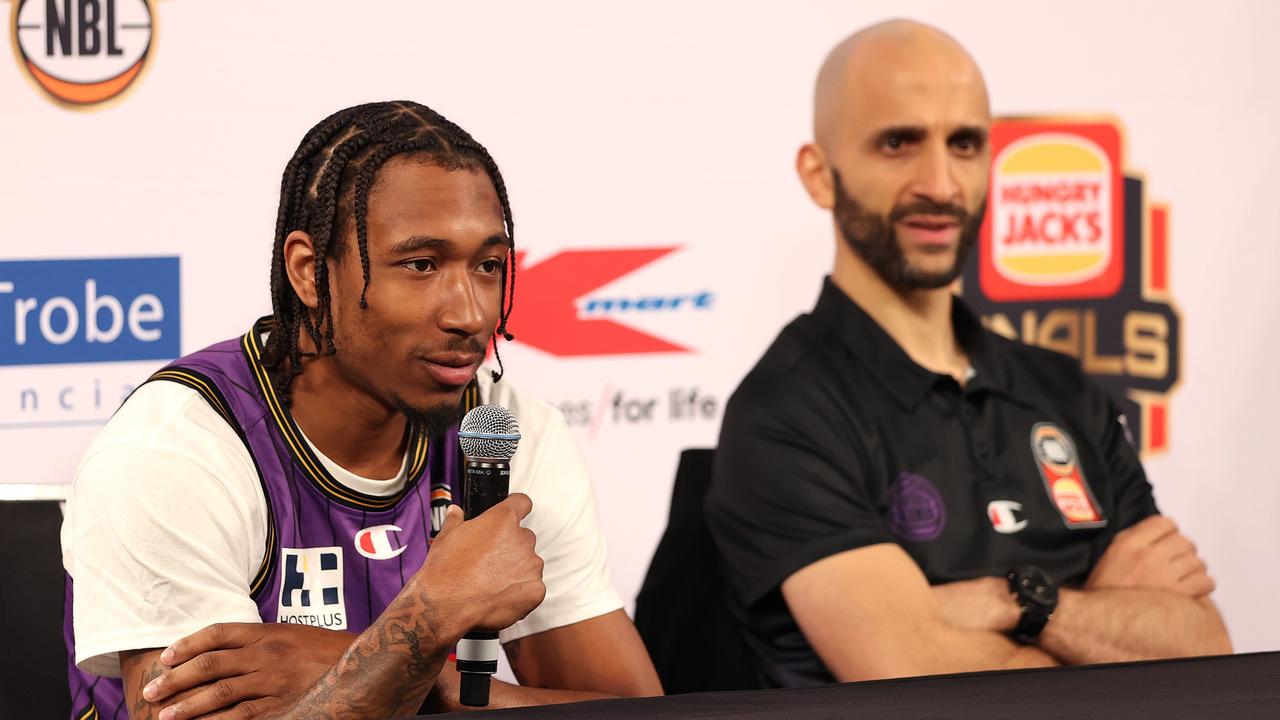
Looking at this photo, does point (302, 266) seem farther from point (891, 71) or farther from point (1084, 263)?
point (1084, 263)

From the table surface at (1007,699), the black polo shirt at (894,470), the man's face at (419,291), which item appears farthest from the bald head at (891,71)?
the table surface at (1007,699)

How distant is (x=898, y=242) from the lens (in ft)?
8.51

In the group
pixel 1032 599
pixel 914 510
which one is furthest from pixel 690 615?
pixel 1032 599

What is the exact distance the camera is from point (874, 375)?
98.6 inches

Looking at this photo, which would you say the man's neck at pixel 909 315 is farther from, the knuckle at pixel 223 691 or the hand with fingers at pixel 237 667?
the knuckle at pixel 223 691

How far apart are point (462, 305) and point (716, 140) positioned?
4.06 ft

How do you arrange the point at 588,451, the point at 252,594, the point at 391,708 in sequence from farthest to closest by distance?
the point at 588,451 < the point at 252,594 < the point at 391,708

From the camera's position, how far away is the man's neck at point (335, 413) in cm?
182

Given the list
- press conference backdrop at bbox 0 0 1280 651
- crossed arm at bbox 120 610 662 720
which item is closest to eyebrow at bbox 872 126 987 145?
press conference backdrop at bbox 0 0 1280 651

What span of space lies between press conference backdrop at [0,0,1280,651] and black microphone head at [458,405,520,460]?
0.85 meters

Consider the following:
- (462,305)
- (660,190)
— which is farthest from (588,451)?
(462,305)

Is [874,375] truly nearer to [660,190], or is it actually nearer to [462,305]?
[660,190]

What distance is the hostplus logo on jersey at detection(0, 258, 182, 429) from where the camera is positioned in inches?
99.0

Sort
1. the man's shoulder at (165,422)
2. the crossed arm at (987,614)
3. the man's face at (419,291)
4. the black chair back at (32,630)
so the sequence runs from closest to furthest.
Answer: the man's shoulder at (165,422), the man's face at (419,291), the black chair back at (32,630), the crossed arm at (987,614)
